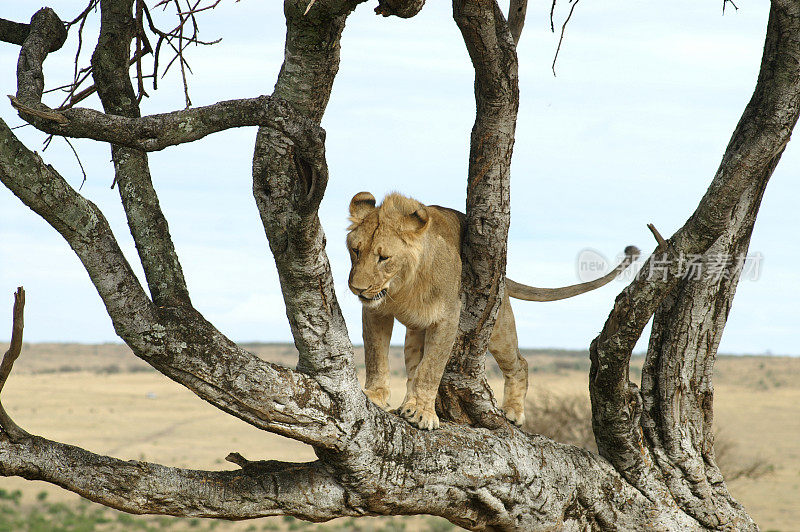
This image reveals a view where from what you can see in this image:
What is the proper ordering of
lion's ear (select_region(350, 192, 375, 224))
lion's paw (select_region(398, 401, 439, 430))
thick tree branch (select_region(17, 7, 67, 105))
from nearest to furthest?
thick tree branch (select_region(17, 7, 67, 105)) < lion's paw (select_region(398, 401, 439, 430)) < lion's ear (select_region(350, 192, 375, 224))

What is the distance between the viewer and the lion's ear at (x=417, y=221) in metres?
4.45

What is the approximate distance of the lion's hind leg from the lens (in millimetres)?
5156

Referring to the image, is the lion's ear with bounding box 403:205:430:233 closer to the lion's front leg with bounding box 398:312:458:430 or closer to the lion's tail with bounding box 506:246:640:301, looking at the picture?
the lion's front leg with bounding box 398:312:458:430

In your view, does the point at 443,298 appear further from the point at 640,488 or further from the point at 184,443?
the point at 184,443

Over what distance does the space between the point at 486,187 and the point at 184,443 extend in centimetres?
2294

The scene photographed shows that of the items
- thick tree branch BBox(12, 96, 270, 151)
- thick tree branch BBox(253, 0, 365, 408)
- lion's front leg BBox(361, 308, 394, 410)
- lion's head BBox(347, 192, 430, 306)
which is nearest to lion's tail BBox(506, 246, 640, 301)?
lion's front leg BBox(361, 308, 394, 410)

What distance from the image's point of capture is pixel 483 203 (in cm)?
414

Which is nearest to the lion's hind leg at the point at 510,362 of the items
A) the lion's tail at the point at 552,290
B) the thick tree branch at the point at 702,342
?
the lion's tail at the point at 552,290

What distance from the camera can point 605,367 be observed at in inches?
169

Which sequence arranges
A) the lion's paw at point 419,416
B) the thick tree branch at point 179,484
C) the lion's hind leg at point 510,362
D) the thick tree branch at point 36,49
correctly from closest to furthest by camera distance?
1. the thick tree branch at point 36,49
2. the thick tree branch at point 179,484
3. the lion's paw at point 419,416
4. the lion's hind leg at point 510,362

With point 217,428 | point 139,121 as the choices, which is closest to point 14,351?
point 139,121

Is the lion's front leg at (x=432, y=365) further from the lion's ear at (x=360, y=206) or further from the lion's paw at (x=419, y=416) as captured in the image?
the lion's ear at (x=360, y=206)

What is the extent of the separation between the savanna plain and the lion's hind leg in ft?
24.2

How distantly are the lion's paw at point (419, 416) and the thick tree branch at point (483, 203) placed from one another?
317mm
